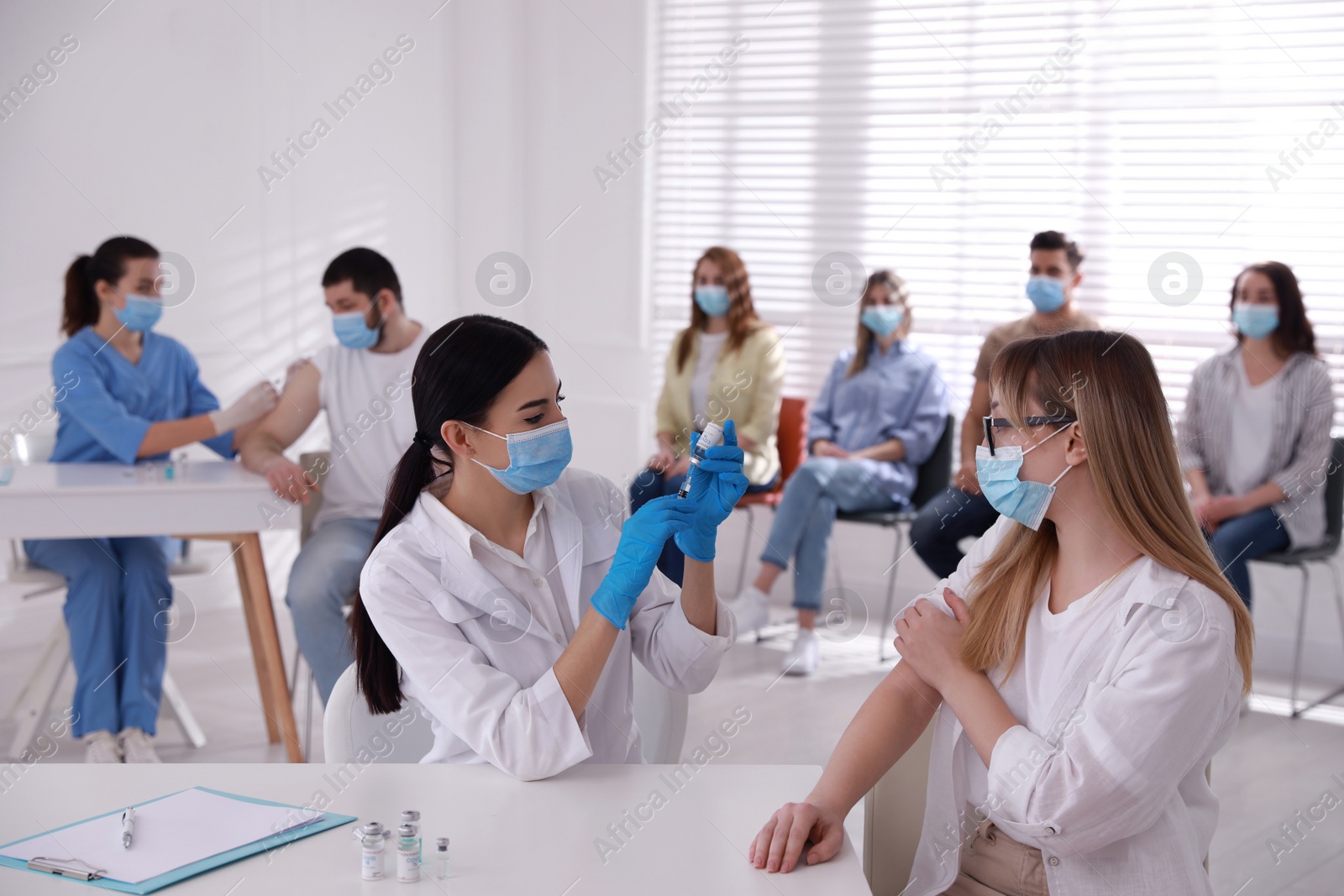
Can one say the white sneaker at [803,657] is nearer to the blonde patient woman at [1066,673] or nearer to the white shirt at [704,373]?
the white shirt at [704,373]

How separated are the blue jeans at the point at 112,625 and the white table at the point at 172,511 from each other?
22 cm

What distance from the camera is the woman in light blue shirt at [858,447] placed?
4.20 m

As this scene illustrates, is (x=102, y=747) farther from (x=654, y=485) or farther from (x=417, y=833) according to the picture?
(x=417, y=833)

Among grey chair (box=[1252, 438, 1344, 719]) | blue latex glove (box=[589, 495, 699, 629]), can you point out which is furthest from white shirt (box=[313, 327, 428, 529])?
grey chair (box=[1252, 438, 1344, 719])

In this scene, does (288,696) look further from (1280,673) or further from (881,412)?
(1280,673)

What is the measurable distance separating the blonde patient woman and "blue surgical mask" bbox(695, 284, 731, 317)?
284 cm

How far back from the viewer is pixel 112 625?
315 cm

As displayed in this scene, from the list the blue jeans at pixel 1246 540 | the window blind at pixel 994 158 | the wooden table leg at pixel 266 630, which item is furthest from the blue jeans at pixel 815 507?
the wooden table leg at pixel 266 630

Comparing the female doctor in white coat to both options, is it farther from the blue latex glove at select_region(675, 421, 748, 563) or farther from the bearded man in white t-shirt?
the bearded man in white t-shirt

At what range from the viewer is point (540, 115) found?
5.29m

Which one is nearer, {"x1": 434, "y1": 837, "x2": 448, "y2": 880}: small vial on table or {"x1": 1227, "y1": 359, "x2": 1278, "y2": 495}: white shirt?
{"x1": 434, "y1": 837, "x2": 448, "y2": 880}: small vial on table

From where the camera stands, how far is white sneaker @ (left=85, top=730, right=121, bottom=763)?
2984mm

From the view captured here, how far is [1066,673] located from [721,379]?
9.92ft

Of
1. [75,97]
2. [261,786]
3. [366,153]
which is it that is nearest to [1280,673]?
[261,786]
